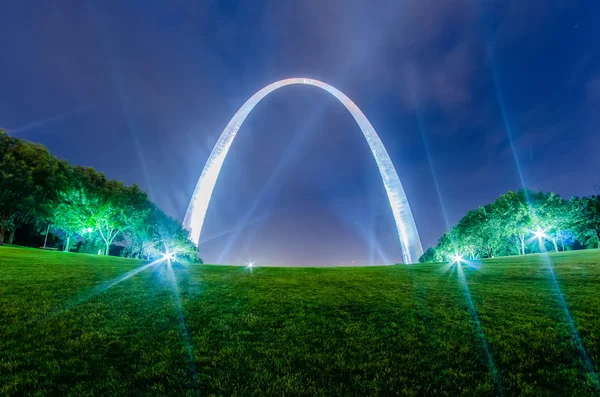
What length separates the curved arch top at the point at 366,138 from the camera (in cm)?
4478

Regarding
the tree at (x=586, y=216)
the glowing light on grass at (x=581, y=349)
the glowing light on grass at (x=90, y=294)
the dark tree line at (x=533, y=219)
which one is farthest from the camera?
the tree at (x=586, y=216)

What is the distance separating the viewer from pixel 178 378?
594 centimetres

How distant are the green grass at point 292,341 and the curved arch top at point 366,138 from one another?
1227 inches

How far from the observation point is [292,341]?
769 centimetres

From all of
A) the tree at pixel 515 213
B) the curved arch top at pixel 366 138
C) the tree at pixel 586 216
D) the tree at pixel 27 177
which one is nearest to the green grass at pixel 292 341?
the tree at pixel 27 177

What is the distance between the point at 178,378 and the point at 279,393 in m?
1.96

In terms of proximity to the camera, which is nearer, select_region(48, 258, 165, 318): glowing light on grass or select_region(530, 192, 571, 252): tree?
select_region(48, 258, 165, 318): glowing light on grass

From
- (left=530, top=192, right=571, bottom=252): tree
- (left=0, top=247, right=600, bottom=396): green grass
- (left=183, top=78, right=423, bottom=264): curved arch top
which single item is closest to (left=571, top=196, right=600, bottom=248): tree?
(left=530, top=192, right=571, bottom=252): tree

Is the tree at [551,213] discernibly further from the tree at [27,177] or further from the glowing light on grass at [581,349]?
the tree at [27,177]

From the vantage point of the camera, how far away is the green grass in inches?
224

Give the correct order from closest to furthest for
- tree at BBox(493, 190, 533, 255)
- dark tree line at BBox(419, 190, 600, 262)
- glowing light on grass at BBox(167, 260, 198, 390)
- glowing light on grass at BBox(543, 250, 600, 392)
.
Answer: glowing light on grass at BBox(543, 250, 600, 392) → glowing light on grass at BBox(167, 260, 198, 390) → dark tree line at BBox(419, 190, 600, 262) → tree at BBox(493, 190, 533, 255)

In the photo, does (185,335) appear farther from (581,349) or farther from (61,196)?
(61,196)

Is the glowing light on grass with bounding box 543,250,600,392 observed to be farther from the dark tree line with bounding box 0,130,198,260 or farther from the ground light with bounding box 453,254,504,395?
the dark tree line with bounding box 0,130,198,260

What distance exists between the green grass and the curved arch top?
102 feet
